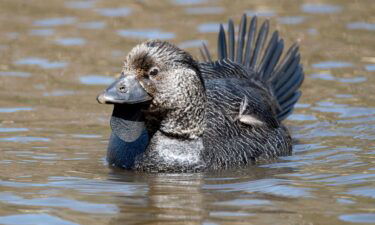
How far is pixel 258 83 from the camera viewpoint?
12.1 meters

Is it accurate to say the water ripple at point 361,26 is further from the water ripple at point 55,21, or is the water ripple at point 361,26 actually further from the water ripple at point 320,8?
the water ripple at point 55,21

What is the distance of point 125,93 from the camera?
31.0ft

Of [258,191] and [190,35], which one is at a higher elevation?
[190,35]

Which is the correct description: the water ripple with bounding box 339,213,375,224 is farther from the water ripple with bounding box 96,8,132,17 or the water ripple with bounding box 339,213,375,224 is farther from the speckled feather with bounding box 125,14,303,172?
the water ripple with bounding box 96,8,132,17

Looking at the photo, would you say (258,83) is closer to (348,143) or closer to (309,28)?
(348,143)

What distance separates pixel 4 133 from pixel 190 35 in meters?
4.94

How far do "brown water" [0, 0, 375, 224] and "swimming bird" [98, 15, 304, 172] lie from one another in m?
0.22

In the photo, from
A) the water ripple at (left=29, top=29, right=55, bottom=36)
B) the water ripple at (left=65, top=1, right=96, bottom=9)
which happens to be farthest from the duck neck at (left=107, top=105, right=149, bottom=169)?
the water ripple at (left=65, top=1, right=96, bottom=9)

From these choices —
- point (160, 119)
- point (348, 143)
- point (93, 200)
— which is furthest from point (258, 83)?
point (93, 200)

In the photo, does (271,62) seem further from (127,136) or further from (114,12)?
(114,12)

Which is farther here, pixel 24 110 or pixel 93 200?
pixel 24 110

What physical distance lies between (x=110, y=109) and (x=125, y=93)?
3942 mm

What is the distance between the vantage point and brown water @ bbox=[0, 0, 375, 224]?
8742 millimetres

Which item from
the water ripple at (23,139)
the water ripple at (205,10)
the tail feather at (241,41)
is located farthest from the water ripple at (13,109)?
the water ripple at (205,10)
